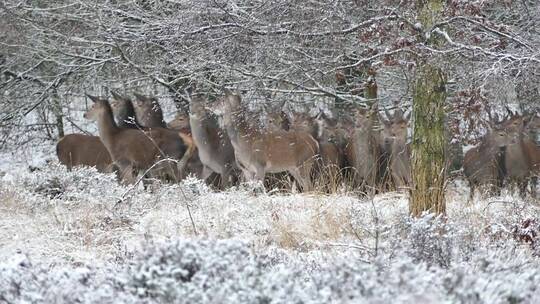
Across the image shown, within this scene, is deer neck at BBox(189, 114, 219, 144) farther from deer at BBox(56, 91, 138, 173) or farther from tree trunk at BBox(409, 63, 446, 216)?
tree trunk at BBox(409, 63, 446, 216)

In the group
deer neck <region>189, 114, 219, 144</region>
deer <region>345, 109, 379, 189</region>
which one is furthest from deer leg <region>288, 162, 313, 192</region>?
deer neck <region>189, 114, 219, 144</region>

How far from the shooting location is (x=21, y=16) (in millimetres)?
17422

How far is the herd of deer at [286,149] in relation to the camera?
1385 cm

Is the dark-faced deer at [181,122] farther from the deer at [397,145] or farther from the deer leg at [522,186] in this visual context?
the deer leg at [522,186]

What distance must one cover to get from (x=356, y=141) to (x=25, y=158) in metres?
9.41

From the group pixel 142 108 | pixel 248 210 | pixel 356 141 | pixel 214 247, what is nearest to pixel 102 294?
pixel 214 247

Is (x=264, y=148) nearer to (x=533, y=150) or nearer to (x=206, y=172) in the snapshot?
(x=206, y=172)

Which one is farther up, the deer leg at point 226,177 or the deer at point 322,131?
the deer at point 322,131

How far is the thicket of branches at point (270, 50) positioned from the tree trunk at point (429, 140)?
0.16 metres

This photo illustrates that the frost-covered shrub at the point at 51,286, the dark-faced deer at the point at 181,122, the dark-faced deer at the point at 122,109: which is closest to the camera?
the frost-covered shrub at the point at 51,286

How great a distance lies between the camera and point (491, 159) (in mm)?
14141

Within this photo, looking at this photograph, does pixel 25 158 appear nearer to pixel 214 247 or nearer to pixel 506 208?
pixel 506 208

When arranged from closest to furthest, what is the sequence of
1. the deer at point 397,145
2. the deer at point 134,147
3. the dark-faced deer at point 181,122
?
the deer at point 397,145 < the deer at point 134,147 < the dark-faced deer at point 181,122

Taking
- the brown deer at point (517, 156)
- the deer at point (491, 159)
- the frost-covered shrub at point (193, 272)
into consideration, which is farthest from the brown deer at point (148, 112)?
the frost-covered shrub at point (193, 272)
